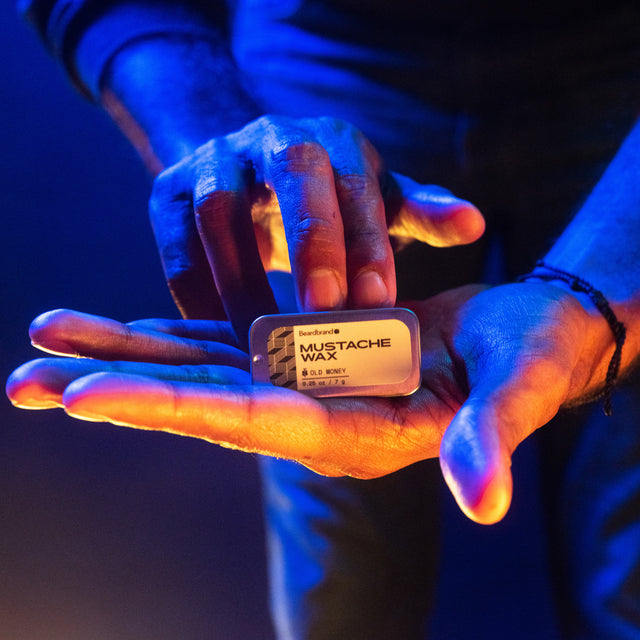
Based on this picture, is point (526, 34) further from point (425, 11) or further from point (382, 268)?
point (382, 268)

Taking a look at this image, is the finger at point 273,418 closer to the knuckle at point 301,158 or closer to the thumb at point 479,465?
the thumb at point 479,465

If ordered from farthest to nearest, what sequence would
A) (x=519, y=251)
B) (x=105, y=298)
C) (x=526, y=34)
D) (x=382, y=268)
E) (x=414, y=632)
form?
(x=105, y=298) → (x=414, y=632) → (x=519, y=251) → (x=526, y=34) → (x=382, y=268)

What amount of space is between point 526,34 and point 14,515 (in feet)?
5.48

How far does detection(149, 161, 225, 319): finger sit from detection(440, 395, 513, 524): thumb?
51 cm

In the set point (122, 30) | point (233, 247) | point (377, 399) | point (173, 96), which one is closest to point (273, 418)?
point (377, 399)

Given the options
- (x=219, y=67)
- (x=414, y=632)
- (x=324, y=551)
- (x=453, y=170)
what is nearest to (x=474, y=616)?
(x=414, y=632)

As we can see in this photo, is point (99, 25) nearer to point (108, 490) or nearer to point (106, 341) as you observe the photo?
point (106, 341)

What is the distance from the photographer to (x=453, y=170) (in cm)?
111

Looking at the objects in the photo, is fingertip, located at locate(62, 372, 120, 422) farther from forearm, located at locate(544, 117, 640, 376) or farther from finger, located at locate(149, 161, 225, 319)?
forearm, located at locate(544, 117, 640, 376)

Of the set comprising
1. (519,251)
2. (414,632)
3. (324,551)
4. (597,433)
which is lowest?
(414,632)

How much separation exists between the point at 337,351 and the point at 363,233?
0.54ft

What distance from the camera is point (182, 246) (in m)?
0.83

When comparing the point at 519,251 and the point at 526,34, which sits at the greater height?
the point at 526,34

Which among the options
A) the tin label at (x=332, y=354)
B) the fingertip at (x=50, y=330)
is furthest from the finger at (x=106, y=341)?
the tin label at (x=332, y=354)
